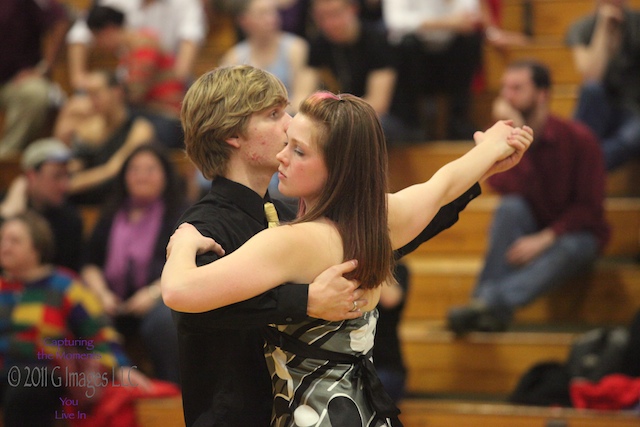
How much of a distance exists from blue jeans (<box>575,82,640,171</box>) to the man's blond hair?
3.17 m

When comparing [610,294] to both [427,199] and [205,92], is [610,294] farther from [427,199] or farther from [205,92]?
[205,92]

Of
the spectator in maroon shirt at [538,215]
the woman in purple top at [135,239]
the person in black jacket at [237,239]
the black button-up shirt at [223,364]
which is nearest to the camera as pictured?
the person in black jacket at [237,239]

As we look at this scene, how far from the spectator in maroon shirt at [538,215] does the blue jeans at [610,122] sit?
330mm

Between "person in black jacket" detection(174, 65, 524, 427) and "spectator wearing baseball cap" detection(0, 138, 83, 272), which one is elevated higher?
"person in black jacket" detection(174, 65, 524, 427)

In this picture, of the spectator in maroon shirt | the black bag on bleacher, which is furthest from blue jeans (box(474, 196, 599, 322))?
the black bag on bleacher

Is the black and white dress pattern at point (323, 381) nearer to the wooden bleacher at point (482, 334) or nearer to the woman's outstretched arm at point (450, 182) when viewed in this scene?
the woman's outstretched arm at point (450, 182)

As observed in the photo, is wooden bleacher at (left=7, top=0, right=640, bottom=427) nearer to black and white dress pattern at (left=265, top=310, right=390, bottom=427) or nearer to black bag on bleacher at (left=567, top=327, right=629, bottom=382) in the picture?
black bag on bleacher at (left=567, top=327, right=629, bottom=382)

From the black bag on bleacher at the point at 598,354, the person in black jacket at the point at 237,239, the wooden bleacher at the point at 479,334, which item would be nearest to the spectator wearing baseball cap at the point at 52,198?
the wooden bleacher at the point at 479,334

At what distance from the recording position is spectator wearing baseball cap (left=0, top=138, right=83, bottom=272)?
4980 millimetres

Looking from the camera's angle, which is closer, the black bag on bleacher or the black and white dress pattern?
the black and white dress pattern

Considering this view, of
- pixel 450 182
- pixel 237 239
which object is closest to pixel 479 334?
pixel 450 182

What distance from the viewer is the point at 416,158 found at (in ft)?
Result: 17.0

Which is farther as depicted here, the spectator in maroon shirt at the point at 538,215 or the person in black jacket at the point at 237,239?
the spectator in maroon shirt at the point at 538,215

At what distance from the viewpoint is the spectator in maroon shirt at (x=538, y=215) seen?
435 cm
